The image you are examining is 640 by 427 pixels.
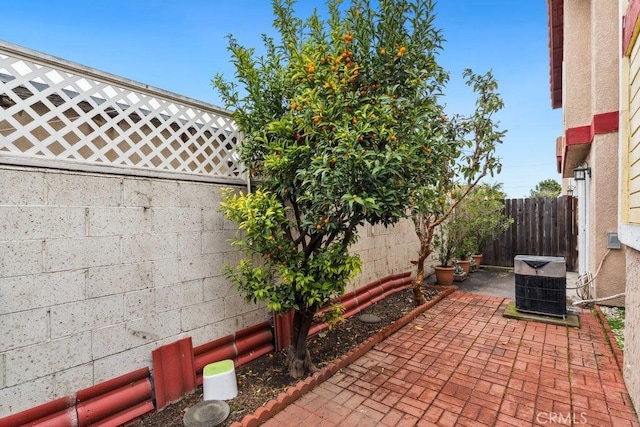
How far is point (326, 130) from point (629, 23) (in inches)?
108

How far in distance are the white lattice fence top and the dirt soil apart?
2.09 metres

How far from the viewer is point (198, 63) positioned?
5176 millimetres

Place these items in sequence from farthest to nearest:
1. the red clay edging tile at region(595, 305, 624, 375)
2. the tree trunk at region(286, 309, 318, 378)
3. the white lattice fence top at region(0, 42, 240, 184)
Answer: the red clay edging tile at region(595, 305, 624, 375) → the tree trunk at region(286, 309, 318, 378) → the white lattice fence top at region(0, 42, 240, 184)

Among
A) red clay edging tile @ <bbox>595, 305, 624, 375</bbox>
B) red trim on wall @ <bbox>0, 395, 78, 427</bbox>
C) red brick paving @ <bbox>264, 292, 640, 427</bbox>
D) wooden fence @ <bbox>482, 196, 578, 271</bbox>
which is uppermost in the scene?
wooden fence @ <bbox>482, 196, 578, 271</bbox>

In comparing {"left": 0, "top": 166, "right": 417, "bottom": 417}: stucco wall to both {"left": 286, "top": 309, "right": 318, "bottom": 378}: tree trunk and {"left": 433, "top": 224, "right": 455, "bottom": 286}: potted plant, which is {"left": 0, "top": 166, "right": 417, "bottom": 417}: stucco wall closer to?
{"left": 286, "top": 309, "right": 318, "bottom": 378}: tree trunk

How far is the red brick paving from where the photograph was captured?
253 centimetres

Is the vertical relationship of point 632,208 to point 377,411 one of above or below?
above

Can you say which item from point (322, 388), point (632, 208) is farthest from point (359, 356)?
point (632, 208)

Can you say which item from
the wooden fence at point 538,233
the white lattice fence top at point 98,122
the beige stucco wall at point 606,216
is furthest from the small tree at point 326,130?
the wooden fence at point 538,233

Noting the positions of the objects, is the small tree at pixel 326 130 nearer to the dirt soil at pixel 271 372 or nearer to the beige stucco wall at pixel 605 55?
the dirt soil at pixel 271 372

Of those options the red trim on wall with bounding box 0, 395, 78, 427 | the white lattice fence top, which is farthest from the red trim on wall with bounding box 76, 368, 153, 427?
the white lattice fence top

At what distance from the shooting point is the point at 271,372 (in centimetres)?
323

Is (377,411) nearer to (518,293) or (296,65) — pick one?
(296,65)

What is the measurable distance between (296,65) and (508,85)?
4.19 meters
